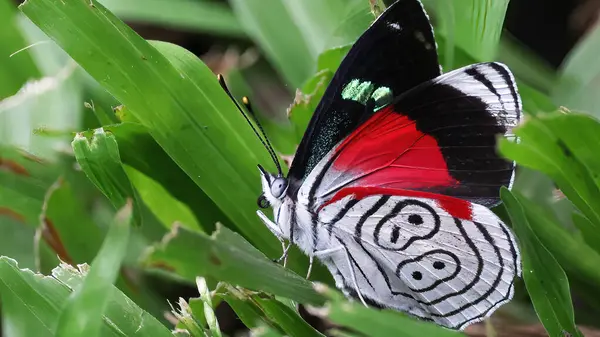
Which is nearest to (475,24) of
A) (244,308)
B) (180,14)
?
(244,308)

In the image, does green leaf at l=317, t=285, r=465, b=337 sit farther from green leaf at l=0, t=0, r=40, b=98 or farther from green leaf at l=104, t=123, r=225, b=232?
green leaf at l=0, t=0, r=40, b=98

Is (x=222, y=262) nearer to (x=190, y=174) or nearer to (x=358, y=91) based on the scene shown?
(x=190, y=174)

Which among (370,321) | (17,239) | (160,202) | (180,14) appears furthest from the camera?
(180,14)

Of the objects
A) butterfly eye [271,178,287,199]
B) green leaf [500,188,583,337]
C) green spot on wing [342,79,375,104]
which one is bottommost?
green leaf [500,188,583,337]

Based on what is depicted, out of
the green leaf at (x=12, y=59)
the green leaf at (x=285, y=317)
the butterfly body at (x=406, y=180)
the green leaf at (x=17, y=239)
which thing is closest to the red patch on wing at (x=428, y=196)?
the butterfly body at (x=406, y=180)

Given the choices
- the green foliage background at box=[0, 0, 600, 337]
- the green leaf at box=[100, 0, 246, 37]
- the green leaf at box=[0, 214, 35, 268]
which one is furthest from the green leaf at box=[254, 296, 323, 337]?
the green leaf at box=[100, 0, 246, 37]
